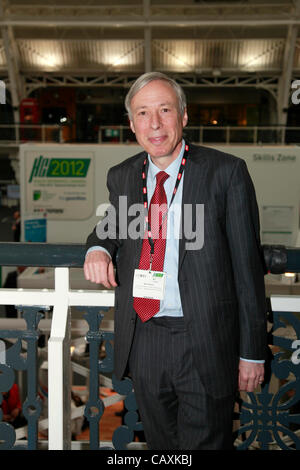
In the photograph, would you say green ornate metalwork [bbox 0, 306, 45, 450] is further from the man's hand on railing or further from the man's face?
the man's face

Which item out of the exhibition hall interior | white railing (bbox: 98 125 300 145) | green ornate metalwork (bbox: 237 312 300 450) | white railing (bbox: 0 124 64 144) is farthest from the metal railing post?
white railing (bbox: 0 124 64 144)

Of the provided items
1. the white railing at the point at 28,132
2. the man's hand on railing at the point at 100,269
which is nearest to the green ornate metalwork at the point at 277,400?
the man's hand on railing at the point at 100,269

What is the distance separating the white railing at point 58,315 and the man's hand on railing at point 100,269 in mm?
418

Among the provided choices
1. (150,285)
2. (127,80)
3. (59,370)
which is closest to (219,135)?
(127,80)

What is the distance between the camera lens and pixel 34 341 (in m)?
2.23

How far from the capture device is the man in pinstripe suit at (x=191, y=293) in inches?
66.0

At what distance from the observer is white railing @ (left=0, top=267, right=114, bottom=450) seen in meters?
2.12

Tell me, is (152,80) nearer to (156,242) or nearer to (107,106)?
(156,242)

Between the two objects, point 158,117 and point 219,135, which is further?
point 219,135

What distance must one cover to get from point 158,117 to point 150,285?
59cm

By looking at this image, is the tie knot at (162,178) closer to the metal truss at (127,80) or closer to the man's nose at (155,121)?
the man's nose at (155,121)

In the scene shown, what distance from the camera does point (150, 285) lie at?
172cm
